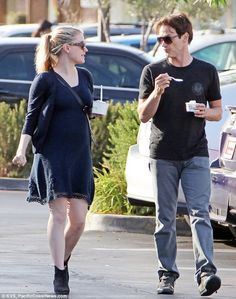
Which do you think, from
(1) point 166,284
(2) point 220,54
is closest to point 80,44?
(1) point 166,284

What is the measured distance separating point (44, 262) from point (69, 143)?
5.73ft

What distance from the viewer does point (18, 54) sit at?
17375 millimetres

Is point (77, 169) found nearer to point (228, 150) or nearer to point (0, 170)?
point (228, 150)

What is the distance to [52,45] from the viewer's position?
8375 millimetres

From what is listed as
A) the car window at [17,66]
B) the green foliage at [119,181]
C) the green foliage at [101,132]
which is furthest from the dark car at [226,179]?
the car window at [17,66]

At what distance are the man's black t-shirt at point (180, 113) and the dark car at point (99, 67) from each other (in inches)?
333

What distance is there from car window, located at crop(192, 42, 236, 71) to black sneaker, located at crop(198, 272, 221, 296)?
9906 mm

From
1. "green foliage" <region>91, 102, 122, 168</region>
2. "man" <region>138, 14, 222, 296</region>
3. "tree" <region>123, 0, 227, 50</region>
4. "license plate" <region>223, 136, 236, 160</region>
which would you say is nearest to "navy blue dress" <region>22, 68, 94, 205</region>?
"man" <region>138, 14, 222, 296</region>

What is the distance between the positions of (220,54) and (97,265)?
8.86 meters

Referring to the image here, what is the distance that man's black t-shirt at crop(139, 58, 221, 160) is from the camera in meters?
8.36

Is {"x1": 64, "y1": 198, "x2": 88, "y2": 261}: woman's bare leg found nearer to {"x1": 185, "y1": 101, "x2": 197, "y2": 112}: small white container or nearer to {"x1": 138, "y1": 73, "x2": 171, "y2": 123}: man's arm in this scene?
{"x1": 138, "y1": 73, "x2": 171, "y2": 123}: man's arm

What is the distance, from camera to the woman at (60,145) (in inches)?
323

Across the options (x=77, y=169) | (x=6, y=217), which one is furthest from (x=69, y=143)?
(x=6, y=217)

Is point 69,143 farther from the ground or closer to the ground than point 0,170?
farther from the ground
